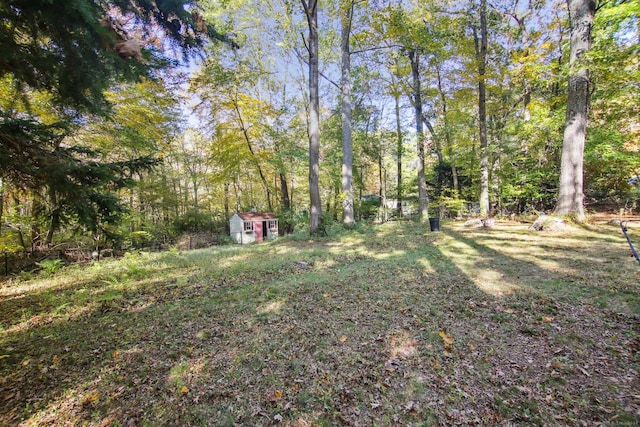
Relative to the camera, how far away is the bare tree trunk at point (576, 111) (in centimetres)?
670

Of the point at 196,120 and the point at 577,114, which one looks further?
the point at 196,120

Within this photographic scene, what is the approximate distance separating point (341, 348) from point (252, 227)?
1410 centimetres

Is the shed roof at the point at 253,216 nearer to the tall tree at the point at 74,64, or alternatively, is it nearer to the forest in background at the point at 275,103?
the forest in background at the point at 275,103

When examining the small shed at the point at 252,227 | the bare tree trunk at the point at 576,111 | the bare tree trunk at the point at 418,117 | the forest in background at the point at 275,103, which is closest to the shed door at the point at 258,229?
the small shed at the point at 252,227

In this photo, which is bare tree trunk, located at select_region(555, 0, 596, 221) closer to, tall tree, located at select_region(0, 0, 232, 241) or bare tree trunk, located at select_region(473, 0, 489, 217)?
bare tree trunk, located at select_region(473, 0, 489, 217)

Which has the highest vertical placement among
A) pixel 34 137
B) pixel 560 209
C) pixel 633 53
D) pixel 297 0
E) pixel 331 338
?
pixel 297 0

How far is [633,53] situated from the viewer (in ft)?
23.1

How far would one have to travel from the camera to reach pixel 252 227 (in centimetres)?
1608

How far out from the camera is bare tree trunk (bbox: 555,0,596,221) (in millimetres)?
6695

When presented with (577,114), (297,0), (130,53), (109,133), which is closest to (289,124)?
(297,0)

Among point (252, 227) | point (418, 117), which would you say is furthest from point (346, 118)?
point (252, 227)

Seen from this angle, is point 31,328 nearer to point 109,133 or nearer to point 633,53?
point 109,133

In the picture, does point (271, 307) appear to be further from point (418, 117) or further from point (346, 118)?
point (418, 117)

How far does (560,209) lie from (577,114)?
2.59 meters
